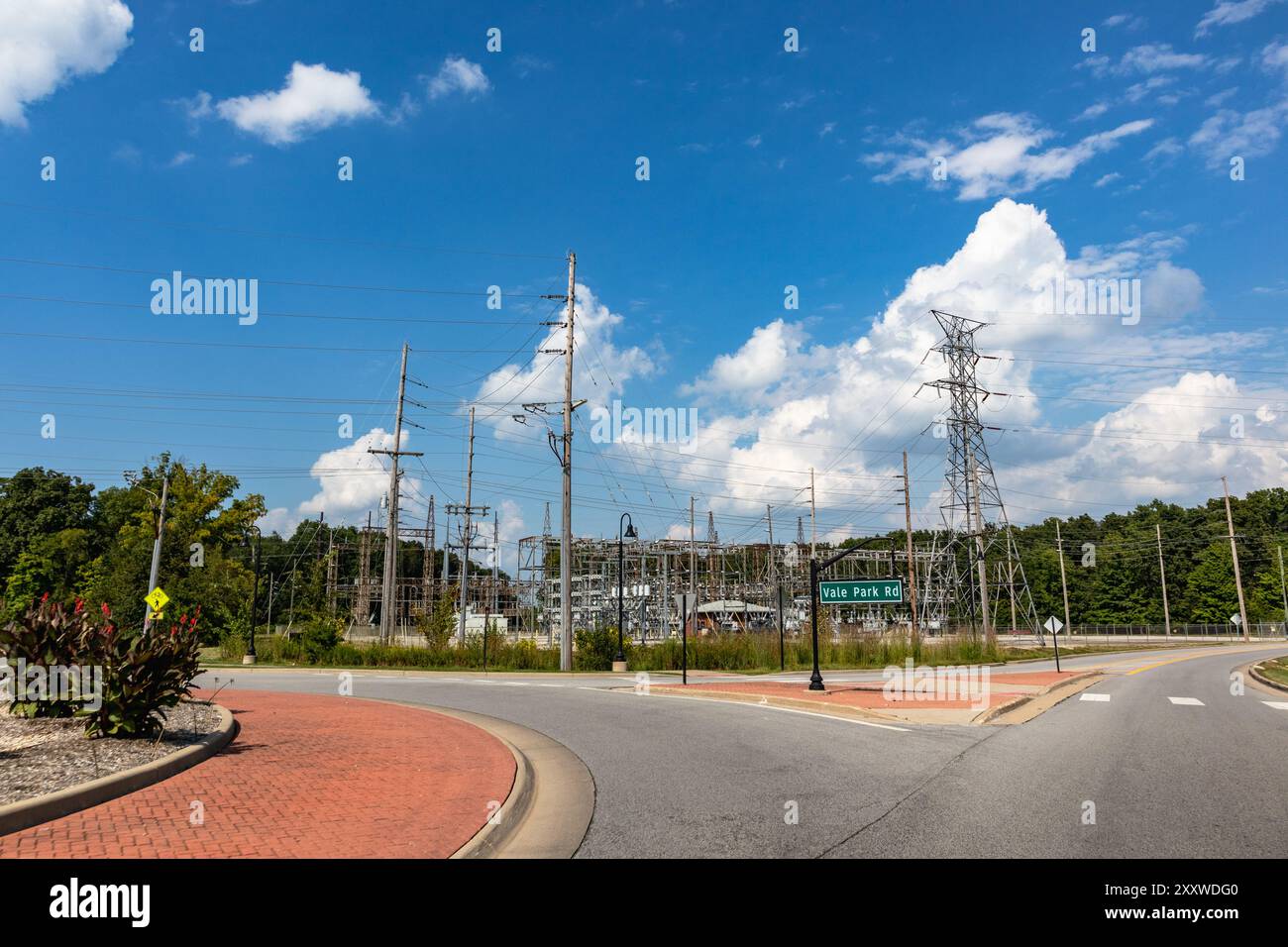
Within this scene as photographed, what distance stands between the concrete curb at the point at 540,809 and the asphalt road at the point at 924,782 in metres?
0.23

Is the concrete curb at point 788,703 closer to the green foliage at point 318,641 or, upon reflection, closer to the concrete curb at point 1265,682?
the concrete curb at point 1265,682

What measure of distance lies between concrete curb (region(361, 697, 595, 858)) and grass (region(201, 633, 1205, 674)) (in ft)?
79.9

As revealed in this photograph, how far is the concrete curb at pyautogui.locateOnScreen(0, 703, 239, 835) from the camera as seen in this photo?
6.91 meters

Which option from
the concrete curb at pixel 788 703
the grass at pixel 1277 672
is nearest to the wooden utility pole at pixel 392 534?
the concrete curb at pixel 788 703

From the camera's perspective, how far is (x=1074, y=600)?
113062mm

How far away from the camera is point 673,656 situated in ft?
122

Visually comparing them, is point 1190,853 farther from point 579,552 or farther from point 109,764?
point 579,552

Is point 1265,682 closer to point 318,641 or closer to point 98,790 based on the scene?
point 98,790

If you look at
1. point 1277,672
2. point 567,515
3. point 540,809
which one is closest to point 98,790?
point 540,809

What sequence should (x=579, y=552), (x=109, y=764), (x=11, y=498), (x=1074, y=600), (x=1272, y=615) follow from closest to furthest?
(x=109, y=764)
(x=579, y=552)
(x=11, y=498)
(x=1272, y=615)
(x=1074, y=600)

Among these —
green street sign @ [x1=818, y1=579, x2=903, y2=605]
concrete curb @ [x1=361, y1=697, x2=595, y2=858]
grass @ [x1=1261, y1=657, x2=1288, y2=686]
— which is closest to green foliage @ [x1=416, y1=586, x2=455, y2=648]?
green street sign @ [x1=818, y1=579, x2=903, y2=605]
